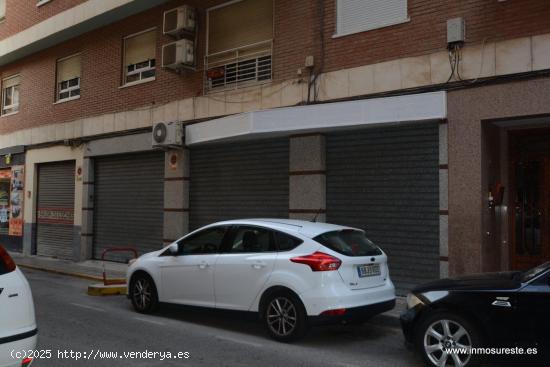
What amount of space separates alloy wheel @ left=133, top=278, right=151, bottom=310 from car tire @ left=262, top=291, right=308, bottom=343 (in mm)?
2344

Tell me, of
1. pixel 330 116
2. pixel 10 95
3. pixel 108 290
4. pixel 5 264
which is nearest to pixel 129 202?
pixel 108 290

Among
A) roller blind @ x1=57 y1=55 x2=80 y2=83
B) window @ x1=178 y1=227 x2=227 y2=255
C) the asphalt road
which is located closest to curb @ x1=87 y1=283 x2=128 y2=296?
the asphalt road

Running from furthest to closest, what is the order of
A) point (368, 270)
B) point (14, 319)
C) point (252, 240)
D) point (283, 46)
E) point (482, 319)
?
point (283, 46), point (252, 240), point (368, 270), point (482, 319), point (14, 319)

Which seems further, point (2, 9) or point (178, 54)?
point (2, 9)

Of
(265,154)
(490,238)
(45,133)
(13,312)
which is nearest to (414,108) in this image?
(490,238)

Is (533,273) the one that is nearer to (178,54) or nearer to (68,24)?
(178,54)

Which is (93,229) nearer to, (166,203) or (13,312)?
(166,203)

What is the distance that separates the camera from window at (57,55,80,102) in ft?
53.9

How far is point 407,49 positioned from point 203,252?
16.3ft

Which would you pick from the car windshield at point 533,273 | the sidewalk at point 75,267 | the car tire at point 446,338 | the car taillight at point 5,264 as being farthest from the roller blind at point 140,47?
the car windshield at point 533,273

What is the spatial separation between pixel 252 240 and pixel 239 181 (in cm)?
488

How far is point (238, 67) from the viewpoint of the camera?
1205 centimetres

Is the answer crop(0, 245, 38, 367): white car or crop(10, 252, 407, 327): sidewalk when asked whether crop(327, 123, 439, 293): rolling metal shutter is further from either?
crop(0, 245, 38, 367): white car

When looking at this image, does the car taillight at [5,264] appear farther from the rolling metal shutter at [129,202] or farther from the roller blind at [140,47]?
the roller blind at [140,47]
